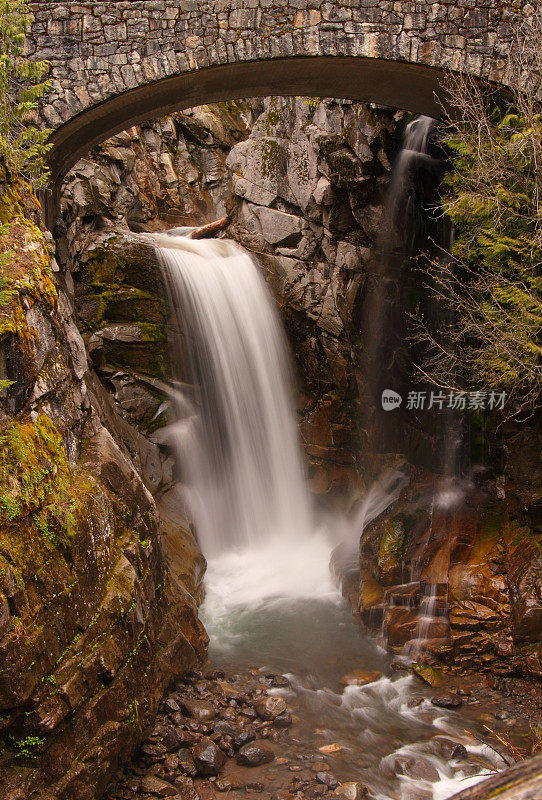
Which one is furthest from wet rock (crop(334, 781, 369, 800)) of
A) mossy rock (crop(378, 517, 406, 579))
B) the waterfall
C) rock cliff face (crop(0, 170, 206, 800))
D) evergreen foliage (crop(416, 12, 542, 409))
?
the waterfall

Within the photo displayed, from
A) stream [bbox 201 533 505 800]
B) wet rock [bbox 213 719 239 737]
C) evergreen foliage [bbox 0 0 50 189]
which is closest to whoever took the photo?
stream [bbox 201 533 505 800]

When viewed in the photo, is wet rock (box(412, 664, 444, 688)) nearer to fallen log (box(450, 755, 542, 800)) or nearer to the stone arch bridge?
fallen log (box(450, 755, 542, 800))

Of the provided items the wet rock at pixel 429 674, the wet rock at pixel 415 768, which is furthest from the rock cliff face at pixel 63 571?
the wet rock at pixel 429 674

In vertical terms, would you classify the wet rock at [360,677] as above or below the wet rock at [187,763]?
below

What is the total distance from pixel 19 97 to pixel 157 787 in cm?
821

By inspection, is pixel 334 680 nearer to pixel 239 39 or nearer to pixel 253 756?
pixel 253 756

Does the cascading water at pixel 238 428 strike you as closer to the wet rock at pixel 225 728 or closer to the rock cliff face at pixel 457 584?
the rock cliff face at pixel 457 584

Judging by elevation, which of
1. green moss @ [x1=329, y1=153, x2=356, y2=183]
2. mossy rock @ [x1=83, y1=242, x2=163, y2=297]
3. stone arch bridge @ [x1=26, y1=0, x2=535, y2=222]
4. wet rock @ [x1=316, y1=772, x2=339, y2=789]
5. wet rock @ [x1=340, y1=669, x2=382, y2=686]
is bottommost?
wet rock @ [x1=340, y1=669, x2=382, y2=686]

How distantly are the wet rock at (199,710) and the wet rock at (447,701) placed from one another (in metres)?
2.82

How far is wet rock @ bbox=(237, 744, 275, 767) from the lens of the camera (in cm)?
582

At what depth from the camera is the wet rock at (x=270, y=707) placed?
6555mm

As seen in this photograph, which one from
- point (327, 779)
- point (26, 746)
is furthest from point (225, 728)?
point (26, 746)

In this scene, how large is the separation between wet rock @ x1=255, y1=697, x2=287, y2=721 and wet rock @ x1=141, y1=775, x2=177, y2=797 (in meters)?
1.52

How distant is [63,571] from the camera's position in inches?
201
